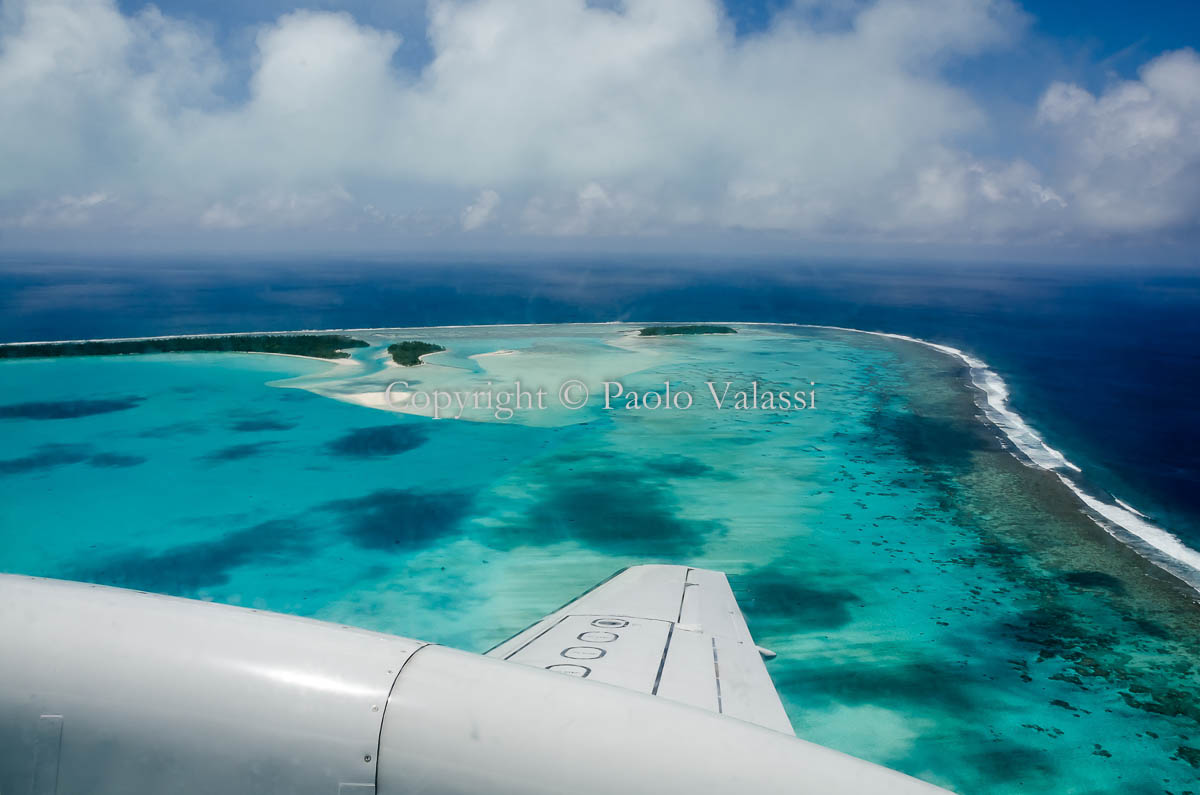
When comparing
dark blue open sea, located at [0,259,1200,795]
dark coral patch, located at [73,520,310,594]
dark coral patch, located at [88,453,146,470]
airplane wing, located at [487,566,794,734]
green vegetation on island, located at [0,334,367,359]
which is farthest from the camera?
green vegetation on island, located at [0,334,367,359]

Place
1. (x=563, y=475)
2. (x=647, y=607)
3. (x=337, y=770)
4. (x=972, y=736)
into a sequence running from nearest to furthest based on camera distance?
(x=337, y=770) < (x=647, y=607) < (x=972, y=736) < (x=563, y=475)

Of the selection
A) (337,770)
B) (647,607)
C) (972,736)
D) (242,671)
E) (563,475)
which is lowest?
(972,736)

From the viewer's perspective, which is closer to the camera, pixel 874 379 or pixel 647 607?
pixel 647 607

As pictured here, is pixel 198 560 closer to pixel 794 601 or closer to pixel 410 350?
pixel 794 601

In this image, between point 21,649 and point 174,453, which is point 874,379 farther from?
point 21,649

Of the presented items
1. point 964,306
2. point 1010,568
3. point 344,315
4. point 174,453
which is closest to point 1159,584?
point 1010,568

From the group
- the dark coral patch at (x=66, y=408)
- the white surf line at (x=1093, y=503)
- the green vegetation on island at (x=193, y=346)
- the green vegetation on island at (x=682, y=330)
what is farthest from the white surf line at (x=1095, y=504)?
the dark coral patch at (x=66, y=408)

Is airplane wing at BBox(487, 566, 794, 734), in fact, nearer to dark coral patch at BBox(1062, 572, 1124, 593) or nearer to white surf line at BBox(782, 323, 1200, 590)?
dark coral patch at BBox(1062, 572, 1124, 593)

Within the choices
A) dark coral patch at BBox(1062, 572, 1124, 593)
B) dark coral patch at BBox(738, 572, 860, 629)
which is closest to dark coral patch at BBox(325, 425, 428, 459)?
dark coral patch at BBox(738, 572, 860, 629)
